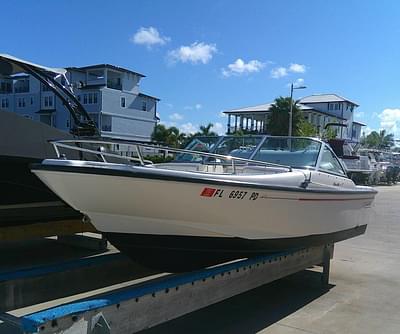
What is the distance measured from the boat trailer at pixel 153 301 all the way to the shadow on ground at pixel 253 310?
371 mm

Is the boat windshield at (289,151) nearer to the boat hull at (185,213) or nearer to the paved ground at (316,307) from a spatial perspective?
the boat hull at (185,213)

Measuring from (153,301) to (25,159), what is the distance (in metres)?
3.50

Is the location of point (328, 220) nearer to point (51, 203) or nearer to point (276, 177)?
point (276, 177)

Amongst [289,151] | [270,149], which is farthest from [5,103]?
[289,151]

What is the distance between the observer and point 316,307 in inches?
217

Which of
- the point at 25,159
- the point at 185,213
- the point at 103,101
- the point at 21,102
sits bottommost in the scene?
the point at 185,213

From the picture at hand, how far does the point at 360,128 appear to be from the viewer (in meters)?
87.9

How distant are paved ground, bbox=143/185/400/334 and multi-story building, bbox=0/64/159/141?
46858mm

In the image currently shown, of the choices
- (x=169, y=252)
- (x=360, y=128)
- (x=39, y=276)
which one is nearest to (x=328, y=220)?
(x=169, y=252)

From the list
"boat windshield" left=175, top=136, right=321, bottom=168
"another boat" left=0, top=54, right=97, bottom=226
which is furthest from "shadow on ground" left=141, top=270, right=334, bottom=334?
"another boat" left=0, top=54, right=97, bottom=226

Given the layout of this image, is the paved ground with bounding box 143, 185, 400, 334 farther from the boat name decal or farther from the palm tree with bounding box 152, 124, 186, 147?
the palm tree with bounding box 152, 124, 186, 147

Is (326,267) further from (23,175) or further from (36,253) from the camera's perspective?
(36,253)

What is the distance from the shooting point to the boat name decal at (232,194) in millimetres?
4340

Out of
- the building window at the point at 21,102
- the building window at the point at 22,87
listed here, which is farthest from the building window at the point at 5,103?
the building window at the point at 22,87
